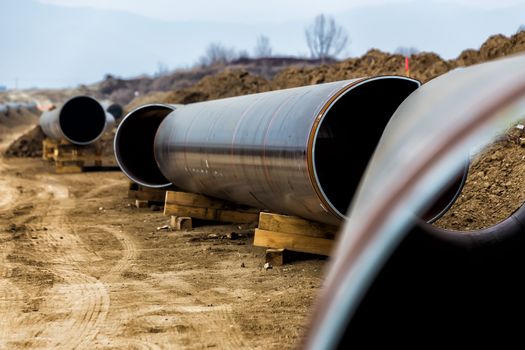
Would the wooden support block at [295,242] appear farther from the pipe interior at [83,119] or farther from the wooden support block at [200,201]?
the pipe interior at [83,119]

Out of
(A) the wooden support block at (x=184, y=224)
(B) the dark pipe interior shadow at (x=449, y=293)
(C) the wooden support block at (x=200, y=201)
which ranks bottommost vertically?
(A) the wooden support block at (x=184, y=224)

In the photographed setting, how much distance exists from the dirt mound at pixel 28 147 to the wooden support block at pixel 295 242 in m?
21.9

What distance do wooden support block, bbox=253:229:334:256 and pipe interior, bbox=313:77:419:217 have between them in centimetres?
56

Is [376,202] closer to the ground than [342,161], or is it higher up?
higher up

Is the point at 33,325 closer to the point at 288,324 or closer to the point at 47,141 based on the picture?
the point at 288,324

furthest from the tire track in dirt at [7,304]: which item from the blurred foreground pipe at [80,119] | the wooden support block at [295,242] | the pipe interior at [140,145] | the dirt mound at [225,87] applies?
the dirt mound at [225,87]

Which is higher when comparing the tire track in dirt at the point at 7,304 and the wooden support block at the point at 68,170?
the tire track in dirt at the point at 7,304

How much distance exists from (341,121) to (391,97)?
79 cm

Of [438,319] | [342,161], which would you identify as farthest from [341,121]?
[438,319]

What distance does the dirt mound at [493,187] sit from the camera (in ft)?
26.1

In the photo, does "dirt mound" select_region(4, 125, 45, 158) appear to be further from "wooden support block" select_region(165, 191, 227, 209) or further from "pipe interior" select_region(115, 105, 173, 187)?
"wooden support block" select_region(165, 191, 227, 209)

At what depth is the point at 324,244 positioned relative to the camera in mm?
7043

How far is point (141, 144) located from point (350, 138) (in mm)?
6351

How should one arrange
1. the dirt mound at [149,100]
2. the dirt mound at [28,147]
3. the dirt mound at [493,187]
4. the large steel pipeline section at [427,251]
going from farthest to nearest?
the dirt mound at [149,100]
the dirt mound at [28,147]
the dirt mound at [493,187]
the large steel pipeline section at [427,251]
